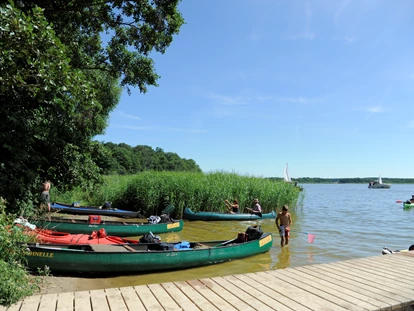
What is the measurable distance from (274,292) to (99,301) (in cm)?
247

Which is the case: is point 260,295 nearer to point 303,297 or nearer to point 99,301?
point 303,297

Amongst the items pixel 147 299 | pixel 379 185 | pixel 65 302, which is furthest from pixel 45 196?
pixel 379 185

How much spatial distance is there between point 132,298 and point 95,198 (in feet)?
57.2

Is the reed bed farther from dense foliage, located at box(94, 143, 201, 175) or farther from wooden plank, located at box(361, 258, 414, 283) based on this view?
dense foliage, located at box(94, 143, 201, 175)

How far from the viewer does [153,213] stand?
18625 millimetres

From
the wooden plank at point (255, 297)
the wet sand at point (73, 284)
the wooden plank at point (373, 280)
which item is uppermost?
the wooden plank at point (373, 280)

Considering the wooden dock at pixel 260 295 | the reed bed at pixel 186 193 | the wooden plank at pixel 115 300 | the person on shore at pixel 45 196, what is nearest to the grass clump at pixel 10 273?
the wooden dock at pixel 260 295

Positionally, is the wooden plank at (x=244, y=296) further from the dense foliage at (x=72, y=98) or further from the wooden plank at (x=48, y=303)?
the dense foliage at (x=72, y=98)

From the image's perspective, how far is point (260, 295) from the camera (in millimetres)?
4621

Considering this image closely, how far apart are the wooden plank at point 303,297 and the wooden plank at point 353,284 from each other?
72cm

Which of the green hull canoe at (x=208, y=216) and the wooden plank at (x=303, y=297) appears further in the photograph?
the green hull canoe at (x=208, y=216)

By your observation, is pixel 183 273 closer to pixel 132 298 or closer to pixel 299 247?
pixel 132 298

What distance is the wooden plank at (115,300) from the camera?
4055 mm

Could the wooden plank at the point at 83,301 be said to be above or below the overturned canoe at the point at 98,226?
above
